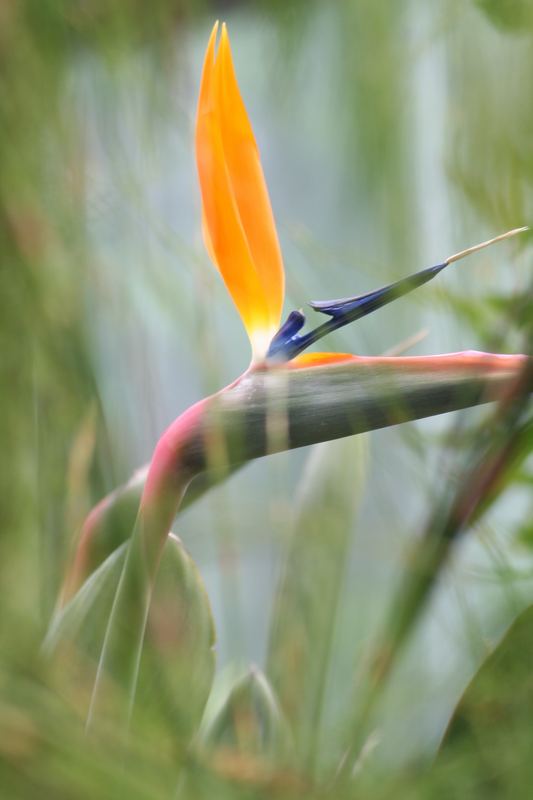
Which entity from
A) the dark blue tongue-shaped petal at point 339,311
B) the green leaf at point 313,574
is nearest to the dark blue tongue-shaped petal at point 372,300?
the dark blue tongue-shaped petal at point 339,311

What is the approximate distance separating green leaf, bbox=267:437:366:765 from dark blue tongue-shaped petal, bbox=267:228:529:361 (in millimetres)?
90

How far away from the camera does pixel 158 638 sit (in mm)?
284

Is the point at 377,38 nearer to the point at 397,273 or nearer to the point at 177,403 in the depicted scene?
the point at 397,273

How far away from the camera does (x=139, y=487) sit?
0.29 metres

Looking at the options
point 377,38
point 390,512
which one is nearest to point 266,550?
point 390,512

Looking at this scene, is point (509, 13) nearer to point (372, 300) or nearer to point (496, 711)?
point (372, 300)

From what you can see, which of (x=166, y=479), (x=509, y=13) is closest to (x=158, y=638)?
(x=166, y=479)

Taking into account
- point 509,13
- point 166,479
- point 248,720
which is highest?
point 509,13

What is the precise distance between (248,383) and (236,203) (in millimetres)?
53

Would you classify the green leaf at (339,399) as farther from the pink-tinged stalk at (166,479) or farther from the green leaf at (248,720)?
the green leaf at (248,720)

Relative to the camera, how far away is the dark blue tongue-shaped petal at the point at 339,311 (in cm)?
25

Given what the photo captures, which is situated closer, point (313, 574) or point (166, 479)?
point (166, 479)

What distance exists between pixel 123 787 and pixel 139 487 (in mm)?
112

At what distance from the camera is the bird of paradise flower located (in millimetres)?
A: 234
